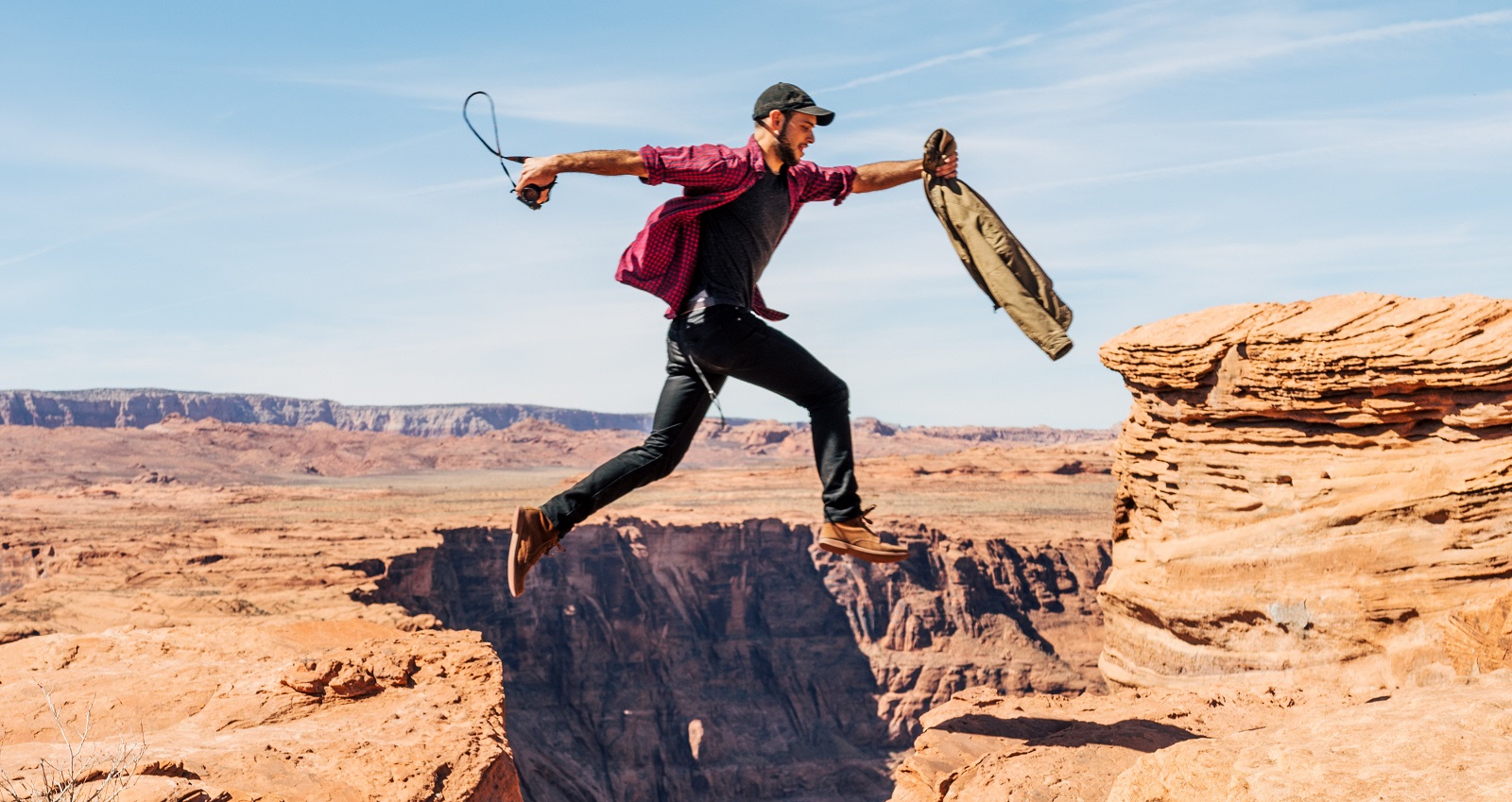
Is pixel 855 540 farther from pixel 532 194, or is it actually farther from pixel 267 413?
A: pixel 267 413

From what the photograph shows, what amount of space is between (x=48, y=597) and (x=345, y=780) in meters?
16.6

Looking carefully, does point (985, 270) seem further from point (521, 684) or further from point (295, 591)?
point (521, 684)

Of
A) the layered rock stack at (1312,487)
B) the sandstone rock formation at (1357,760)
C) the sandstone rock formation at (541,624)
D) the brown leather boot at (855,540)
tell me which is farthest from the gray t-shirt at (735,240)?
the layered rock stack at (1312,487)

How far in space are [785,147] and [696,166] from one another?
14.5 inches

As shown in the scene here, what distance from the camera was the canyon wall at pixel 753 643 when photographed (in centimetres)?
3631

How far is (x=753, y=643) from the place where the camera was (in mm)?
43750

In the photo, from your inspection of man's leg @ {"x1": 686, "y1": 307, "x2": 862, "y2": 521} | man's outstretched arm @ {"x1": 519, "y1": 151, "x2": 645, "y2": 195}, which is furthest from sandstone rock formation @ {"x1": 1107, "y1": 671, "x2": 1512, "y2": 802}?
man's outstretched arm @ {"x1": 519, "y1": 151, "x2": 645, "y2": 195}

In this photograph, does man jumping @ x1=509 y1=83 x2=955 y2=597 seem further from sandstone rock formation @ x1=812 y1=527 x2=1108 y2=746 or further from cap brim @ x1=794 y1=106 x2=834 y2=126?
sandstone rock formation @ x1=812 y1=527 x2=1108 y2=746

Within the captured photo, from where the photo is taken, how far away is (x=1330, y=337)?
9.16 metres

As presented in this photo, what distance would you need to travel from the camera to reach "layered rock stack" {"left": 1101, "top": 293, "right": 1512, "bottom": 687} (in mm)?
8445

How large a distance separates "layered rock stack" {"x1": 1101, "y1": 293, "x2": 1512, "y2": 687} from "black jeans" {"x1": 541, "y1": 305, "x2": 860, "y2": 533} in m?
6.04

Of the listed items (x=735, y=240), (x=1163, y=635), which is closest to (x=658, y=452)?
(x=735, y=240)

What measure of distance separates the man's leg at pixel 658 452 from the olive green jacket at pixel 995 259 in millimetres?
938

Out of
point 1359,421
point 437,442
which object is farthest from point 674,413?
point 437,442
